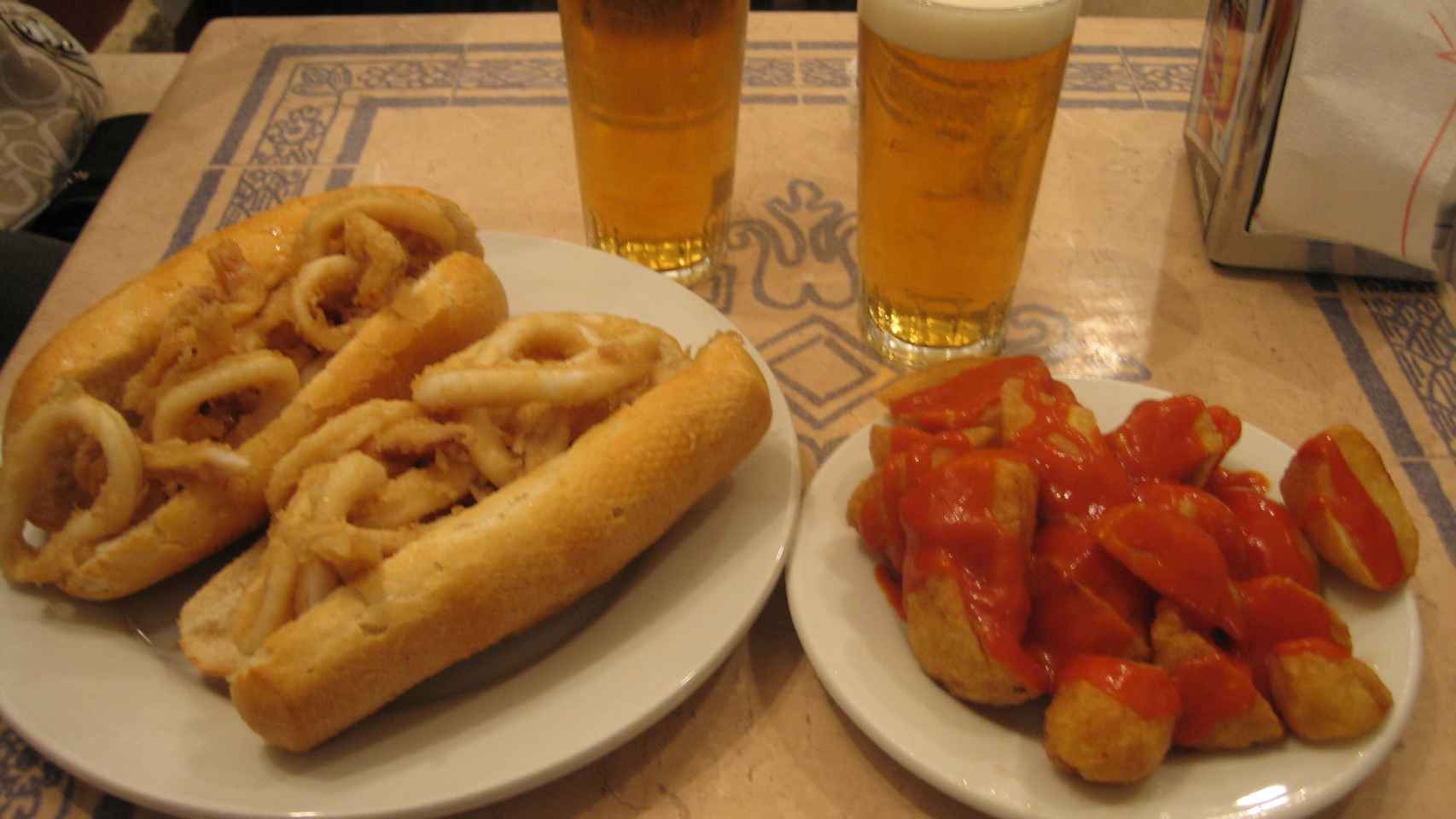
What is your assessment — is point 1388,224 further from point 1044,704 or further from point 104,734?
point 104,734

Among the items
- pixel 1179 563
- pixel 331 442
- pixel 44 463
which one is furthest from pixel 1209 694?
pixel 44 463

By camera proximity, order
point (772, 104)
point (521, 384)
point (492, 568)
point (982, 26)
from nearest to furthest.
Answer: point (492, 568)
point (521, 384)
point (982, 26)
point (772, 104)

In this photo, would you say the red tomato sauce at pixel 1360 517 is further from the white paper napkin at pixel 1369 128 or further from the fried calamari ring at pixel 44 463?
the fried calamari ring at pixel 44 463

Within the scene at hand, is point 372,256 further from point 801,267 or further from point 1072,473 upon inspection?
point 1072,473

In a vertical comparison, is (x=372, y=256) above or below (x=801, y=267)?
above

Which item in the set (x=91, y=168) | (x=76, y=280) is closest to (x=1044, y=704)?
(x=76, y=280)

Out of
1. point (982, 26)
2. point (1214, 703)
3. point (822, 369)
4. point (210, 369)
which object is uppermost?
point (982, 26)

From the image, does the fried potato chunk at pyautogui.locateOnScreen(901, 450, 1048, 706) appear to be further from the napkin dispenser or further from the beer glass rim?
the napkin dispenser
